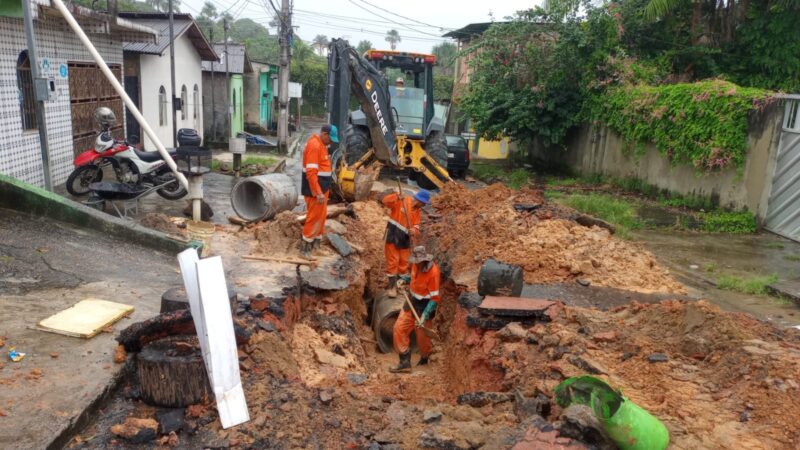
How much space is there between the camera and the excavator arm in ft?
31.8

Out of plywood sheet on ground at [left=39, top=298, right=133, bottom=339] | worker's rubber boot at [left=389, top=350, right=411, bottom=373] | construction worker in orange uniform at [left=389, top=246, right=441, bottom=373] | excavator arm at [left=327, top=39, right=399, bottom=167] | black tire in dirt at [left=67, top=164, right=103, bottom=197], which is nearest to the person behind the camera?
plywood sheet on ground at [left=39, top=298, right=133, bottom=339]

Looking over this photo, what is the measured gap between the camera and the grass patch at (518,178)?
63.5 feet

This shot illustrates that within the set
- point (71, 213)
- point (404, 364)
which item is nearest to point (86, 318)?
point (71, 213)

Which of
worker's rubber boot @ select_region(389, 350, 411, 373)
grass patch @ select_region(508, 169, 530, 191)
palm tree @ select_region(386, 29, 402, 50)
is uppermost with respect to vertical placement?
palm tree @ select_region(386, 29, 402, 50)

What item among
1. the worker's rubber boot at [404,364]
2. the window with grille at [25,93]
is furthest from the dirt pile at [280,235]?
the window with grille at [25,93]

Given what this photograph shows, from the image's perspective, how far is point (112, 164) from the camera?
33.2ft

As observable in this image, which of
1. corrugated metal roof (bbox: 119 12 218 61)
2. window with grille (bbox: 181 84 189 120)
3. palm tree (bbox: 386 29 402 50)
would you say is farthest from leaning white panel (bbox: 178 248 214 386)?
palm tree (bbox: 386 29 402 50)

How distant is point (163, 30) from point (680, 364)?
16.9 m

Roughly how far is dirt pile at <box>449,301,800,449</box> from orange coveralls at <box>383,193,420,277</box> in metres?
2.41

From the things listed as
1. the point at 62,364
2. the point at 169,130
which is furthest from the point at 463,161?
the point at 62,364

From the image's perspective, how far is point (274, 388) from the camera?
185 inches

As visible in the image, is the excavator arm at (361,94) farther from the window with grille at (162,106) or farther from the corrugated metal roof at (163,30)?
the window with grille at (162,106)

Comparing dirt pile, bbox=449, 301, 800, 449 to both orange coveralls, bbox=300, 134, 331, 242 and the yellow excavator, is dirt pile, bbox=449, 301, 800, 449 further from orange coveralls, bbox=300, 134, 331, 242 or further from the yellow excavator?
the yellow excavator

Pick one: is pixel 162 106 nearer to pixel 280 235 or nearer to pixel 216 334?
pixel 280 235
